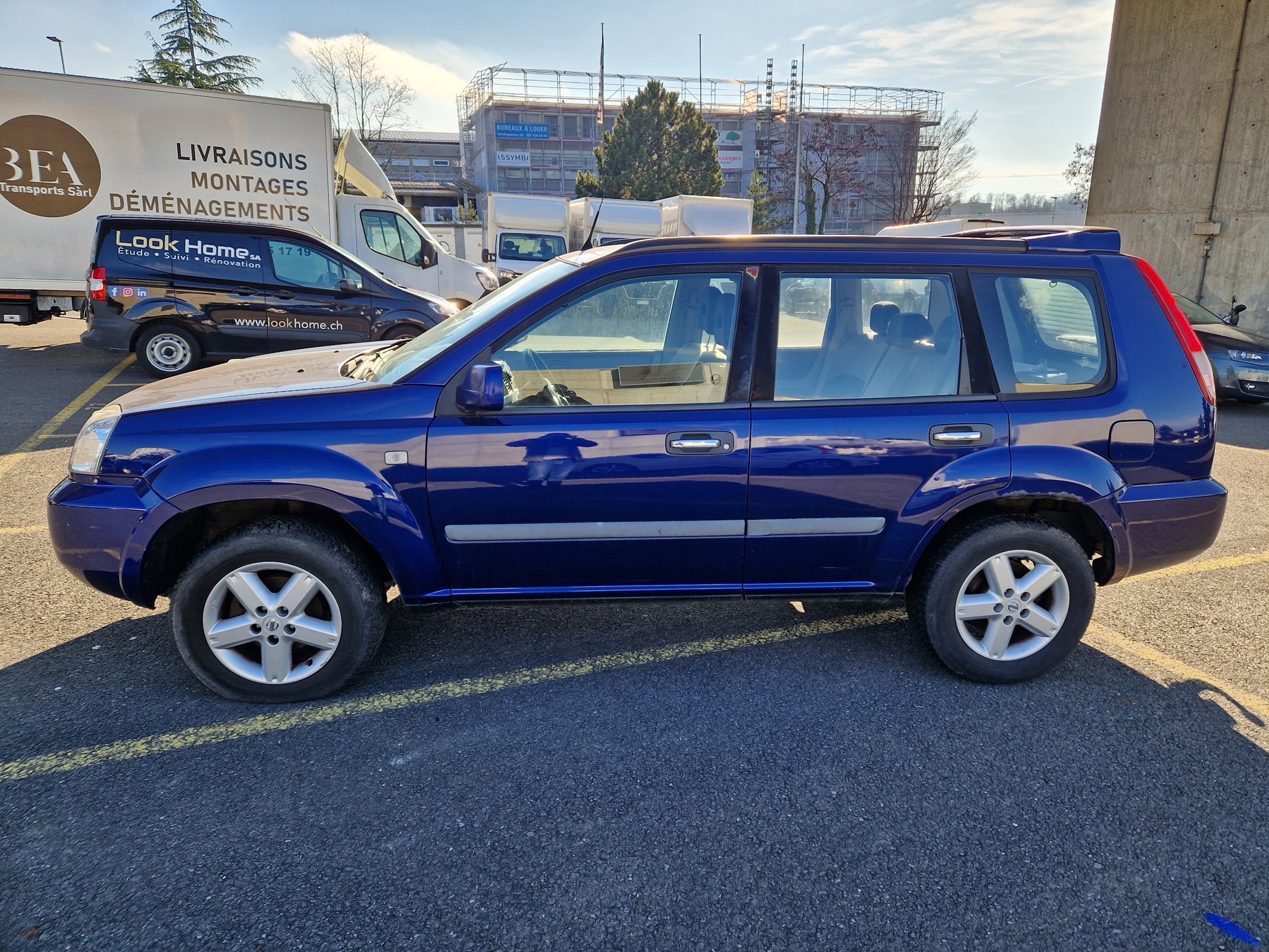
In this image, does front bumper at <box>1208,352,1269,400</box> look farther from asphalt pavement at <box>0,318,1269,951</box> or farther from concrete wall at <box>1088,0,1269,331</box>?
asphalt pavement at <box>0,318,1269,951</box>

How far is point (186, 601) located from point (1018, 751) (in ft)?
10.0

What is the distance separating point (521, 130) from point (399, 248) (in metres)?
59.4

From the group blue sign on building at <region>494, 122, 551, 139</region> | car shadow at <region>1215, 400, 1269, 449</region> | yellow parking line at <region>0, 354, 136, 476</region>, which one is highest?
blue sign on building at <region>494, 122, 551, 139</region>

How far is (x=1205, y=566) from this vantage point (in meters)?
4.84

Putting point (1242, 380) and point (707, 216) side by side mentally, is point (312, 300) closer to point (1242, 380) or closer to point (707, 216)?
point (1242, 380)

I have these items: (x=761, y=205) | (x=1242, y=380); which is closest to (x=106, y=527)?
(x=1242, y=380)

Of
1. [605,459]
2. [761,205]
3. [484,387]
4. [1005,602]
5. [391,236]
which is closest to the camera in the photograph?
[484,387]

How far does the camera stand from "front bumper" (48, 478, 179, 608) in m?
3.04

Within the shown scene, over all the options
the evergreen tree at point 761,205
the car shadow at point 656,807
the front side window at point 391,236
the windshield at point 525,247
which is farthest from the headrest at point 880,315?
the evergreen tree at point 761,205

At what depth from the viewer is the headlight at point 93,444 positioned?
3.08 m

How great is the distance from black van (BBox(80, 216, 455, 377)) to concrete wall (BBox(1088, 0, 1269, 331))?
46.9 ft

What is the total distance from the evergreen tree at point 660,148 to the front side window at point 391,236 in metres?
32.4

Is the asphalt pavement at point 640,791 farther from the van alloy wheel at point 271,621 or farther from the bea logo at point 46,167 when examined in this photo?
the bea logo at point 46,167

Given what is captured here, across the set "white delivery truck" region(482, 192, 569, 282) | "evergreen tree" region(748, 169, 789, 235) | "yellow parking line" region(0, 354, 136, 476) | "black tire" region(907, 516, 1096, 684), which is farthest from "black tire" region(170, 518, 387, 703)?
"evergreen tree" region(748, 169, 789, 235)
